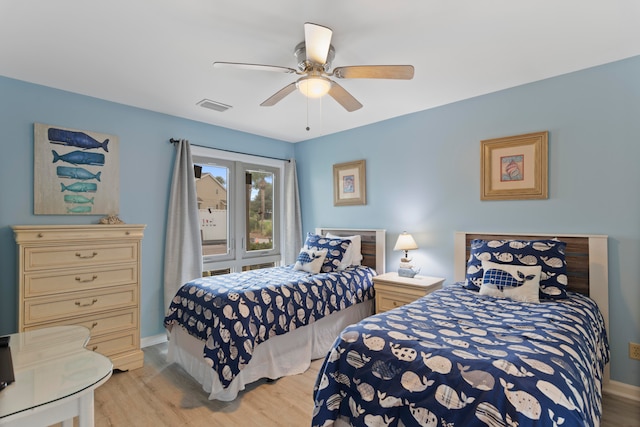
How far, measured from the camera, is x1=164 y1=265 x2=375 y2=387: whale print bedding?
237cm

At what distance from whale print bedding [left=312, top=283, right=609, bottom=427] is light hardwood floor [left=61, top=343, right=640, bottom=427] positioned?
651mm

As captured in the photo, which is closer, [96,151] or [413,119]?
[96,151]

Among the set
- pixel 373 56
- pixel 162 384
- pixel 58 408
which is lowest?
pixel 162 384

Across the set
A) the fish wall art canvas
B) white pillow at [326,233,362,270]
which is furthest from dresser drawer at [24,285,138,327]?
white pillow at [326,233,362,270]

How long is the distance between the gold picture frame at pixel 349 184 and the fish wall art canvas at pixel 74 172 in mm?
2605

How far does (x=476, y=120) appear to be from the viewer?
3188mm

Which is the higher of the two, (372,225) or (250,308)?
(372,225)

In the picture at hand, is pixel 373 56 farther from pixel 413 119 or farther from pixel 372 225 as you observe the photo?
pixel 372 225

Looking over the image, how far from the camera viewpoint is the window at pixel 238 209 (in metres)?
4.09

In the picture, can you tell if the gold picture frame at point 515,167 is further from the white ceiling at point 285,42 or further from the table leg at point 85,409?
the table leg at point 85,409

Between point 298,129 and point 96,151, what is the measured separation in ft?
7.55

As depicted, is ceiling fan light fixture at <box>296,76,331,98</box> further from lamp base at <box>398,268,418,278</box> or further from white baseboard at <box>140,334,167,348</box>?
white baseboard at <box>140,334,167,348</box>

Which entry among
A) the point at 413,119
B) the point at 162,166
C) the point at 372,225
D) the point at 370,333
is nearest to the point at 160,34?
the point at 162,166

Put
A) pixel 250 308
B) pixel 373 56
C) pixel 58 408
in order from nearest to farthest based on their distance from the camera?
1. pixel 58 408
2. pixel 373 56
3. pixel 250 308
